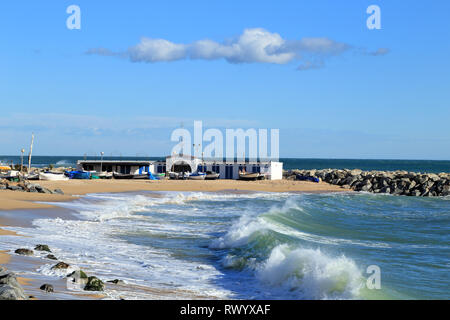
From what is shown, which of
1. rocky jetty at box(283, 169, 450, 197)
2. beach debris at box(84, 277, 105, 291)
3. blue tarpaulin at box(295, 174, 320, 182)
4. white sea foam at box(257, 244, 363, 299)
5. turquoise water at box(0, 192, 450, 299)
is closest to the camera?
beach debris at box(84, 277, 105, 291)

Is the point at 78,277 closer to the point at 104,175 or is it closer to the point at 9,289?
the point at 9,289

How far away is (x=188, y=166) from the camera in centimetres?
7194

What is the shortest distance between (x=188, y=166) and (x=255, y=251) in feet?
182

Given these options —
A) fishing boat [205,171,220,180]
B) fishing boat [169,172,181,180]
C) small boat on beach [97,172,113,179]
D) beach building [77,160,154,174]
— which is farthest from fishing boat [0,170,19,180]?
fishing boat [205,171,220,180]

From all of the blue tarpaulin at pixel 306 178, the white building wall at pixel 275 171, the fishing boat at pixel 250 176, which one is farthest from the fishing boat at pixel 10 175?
the blue tarpaulin at pixel 306 178

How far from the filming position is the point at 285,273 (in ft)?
43.3

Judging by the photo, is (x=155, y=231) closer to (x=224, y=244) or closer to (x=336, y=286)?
(x=224, y=244)

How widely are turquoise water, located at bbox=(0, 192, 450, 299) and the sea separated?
0.10 feet

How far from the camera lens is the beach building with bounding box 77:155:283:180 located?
67438mm

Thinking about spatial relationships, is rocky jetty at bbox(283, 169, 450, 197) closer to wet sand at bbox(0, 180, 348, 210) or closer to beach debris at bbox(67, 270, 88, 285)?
wet sand at bbox(0, 180, 348, 210)

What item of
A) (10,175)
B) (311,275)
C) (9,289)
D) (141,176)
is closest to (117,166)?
(141,176)

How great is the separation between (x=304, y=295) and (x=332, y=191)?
45.9 meters

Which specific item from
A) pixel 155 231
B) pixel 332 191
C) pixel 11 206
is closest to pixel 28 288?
pixel 155 231

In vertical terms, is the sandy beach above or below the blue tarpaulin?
below
